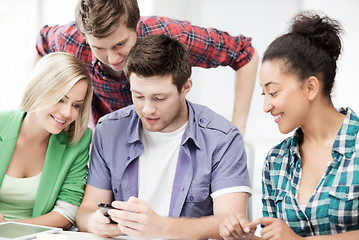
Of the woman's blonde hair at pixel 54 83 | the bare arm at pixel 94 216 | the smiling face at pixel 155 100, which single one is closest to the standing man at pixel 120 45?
the woman's blonde hair at pixel 54 83

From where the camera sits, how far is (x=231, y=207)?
1762 mm

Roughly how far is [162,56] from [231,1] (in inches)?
91.5

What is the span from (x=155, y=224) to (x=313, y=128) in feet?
2.04

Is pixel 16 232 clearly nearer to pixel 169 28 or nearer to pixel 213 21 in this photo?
pixel 169 28

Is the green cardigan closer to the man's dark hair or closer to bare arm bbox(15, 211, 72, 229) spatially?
bare arm bbox(15, 211, 72, 229)

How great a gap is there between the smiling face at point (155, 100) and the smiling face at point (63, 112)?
0.24m

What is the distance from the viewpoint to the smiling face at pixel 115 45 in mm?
1985

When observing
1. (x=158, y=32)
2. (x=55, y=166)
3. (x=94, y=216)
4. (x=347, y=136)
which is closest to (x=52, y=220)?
(x=55, y=166)

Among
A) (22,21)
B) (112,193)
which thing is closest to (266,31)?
(22,21)

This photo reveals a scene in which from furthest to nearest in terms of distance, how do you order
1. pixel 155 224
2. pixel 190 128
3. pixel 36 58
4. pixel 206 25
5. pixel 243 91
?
1. pixel 206 25
2. pixel 36 58
3. pixel 243 91
4. pixel 190 128
5. pixel 155 224

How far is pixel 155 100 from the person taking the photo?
1826mm

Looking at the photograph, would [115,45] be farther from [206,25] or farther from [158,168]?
[206,25]

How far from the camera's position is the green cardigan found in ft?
6.37

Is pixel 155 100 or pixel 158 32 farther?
pixel 158 32
